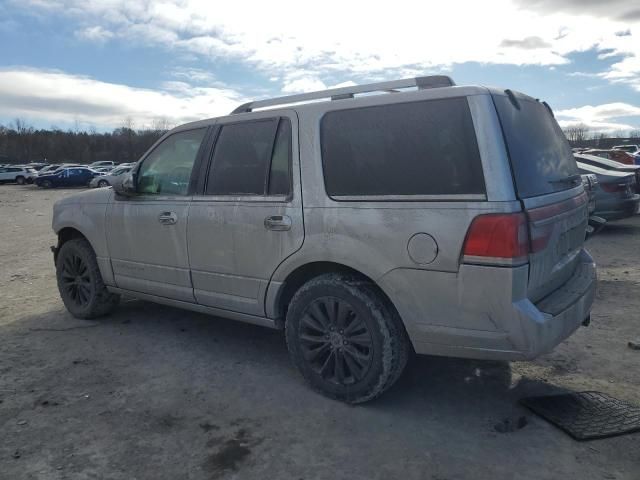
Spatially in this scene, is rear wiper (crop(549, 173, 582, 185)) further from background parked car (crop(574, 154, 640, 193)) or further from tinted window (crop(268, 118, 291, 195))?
background parked car (crop(574, 154, 640, 193))

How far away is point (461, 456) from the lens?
9.58ft

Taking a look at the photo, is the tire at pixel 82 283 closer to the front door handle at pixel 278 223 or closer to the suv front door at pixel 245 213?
the suv front door at pixel 245 213

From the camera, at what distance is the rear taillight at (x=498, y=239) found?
2.80m

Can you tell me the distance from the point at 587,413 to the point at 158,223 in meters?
3.52

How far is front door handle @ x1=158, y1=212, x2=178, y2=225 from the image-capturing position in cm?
436

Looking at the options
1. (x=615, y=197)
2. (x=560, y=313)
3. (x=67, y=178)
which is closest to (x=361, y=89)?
(x=560, y=313)

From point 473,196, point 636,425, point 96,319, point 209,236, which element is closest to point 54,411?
point 209,236

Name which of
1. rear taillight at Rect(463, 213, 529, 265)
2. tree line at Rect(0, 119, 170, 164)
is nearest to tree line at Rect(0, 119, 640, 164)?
tree line at Rect(0, 119, 170, 164)

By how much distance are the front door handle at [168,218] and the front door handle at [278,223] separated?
102 cm

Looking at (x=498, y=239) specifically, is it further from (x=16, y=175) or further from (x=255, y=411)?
(x=16, y=175)

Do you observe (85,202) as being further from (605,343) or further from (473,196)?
(605,343)

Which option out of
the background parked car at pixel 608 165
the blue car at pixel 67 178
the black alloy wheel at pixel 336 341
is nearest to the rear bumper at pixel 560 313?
the black alloy wheel at pixel 336 341

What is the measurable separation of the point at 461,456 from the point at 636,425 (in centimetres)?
113

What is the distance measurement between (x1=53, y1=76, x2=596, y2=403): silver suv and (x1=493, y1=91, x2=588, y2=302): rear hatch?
0.05ft
